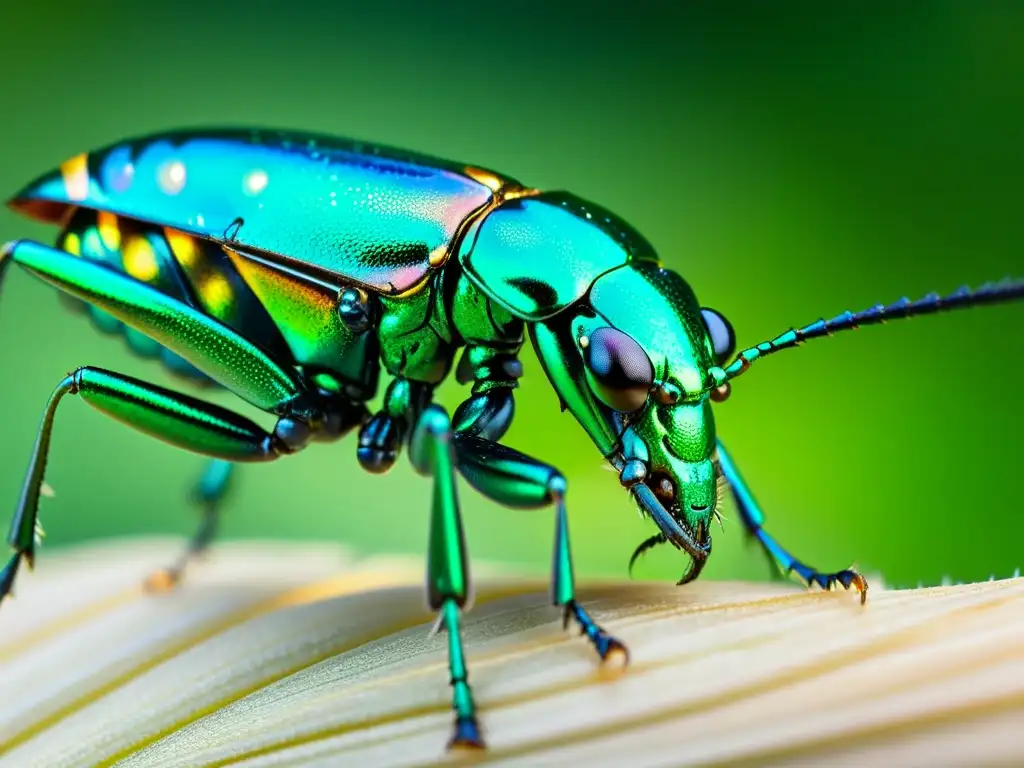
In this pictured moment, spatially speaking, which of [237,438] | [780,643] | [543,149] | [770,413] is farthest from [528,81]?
[780,643]

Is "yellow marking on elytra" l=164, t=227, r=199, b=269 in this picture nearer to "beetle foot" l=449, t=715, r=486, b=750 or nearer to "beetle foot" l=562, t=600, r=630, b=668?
"beetle foot" l=562, t=600, r=630, b=668

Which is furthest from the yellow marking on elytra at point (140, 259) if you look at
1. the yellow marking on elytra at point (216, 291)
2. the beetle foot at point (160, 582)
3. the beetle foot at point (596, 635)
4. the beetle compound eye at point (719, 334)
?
the beetle foot at point (596, 635)

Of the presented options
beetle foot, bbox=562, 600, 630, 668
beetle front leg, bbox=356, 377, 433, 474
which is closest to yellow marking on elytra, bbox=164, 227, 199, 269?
beetle front leg, bbox=356, 377, 433, 474

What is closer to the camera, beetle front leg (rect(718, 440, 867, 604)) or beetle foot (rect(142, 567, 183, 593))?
beetle front leg (rect(718, 440, 867, 604))

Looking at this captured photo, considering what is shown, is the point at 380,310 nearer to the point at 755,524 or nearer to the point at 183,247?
the point at 183,247

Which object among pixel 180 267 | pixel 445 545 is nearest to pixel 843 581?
pixel 445 545

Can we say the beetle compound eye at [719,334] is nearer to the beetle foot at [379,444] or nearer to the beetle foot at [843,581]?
the beetle foot at [843,581]
